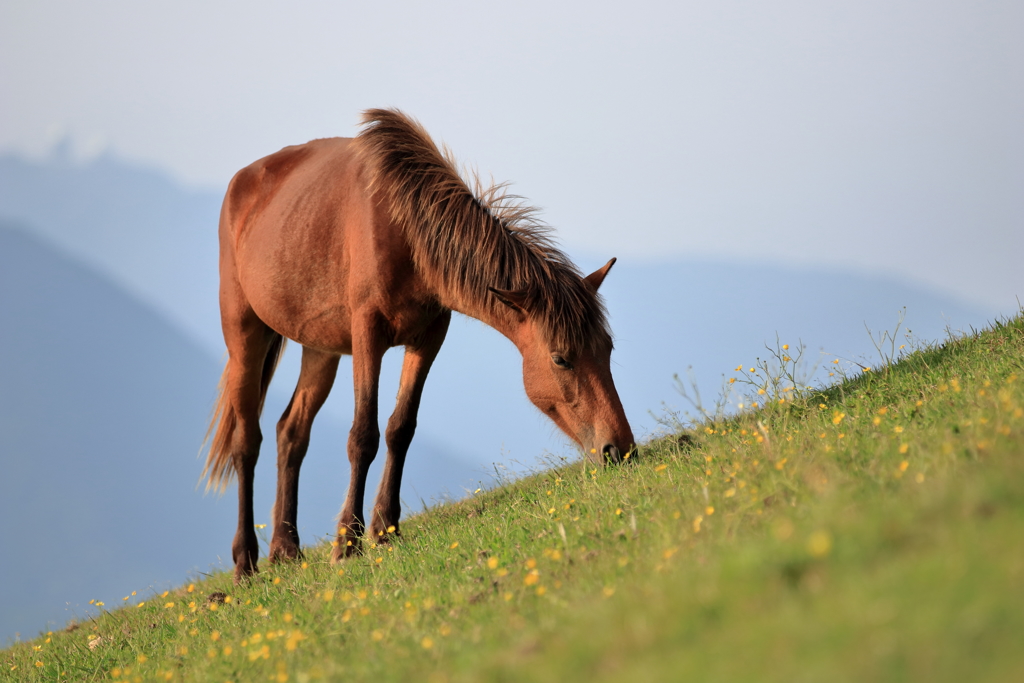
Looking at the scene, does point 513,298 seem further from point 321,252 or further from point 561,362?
point 321,252

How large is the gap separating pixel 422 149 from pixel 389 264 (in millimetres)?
1017

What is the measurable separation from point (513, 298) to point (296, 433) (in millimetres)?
3141

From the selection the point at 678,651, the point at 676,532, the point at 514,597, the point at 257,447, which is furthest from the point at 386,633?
the point at 257,447

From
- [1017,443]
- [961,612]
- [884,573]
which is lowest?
[961,612]

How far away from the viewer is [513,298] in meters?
5.26

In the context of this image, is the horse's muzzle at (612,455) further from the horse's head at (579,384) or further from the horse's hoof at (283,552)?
the horse's hoof at (283,552)

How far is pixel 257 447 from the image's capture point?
7332mm

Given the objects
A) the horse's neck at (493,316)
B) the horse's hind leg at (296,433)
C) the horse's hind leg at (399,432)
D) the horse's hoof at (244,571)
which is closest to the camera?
the horse's neck at (493,316)

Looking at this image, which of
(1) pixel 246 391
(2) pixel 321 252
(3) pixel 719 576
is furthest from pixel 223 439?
(3) pixel 719 576

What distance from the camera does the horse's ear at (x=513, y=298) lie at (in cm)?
518

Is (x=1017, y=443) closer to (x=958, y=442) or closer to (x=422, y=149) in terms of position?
(x=958, y=442)

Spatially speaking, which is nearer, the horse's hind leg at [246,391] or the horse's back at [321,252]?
the horse's back at [321,252]

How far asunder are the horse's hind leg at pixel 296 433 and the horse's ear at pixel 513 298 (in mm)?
2797

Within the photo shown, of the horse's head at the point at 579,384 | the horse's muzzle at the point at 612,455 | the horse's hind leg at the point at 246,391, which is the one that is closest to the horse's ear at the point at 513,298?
the horse's head at the point at 579,384
